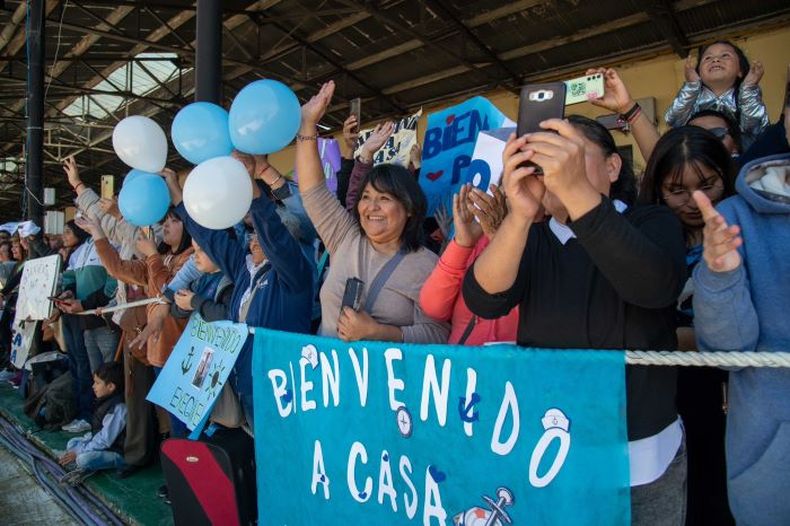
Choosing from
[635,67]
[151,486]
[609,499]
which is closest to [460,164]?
[609,499]

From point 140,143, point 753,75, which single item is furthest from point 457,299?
point 140,143

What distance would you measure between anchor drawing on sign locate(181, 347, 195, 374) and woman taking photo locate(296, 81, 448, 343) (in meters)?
0.76

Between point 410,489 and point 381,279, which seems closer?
point 410,489

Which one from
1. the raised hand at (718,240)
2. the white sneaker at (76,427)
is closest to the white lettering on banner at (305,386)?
the raised hand at (718,240)

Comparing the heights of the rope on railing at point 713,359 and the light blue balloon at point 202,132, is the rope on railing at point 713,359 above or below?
below

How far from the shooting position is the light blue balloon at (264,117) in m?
1.92

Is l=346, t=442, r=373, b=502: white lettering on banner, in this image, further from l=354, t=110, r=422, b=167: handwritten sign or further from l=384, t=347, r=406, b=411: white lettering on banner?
l=354, t=110, r=422, b=167: handwritten sign

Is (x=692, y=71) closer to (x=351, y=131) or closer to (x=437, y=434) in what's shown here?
(x=351, y=131)

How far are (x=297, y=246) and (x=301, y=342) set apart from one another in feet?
1.52

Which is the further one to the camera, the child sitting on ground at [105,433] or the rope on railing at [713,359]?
the child sitting on ground at [105,433]

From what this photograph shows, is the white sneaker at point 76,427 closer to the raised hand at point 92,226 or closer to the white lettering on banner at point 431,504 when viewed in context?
the raised hand at point 92,226

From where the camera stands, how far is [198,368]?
2.26 meters

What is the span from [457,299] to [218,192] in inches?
35.2

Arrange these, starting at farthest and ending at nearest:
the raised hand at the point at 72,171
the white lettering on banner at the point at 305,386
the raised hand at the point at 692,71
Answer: the raised hand at the point at 72,171 → the raised hand at the point at 692,71 → the white lettering on banner at the point at 305,386
